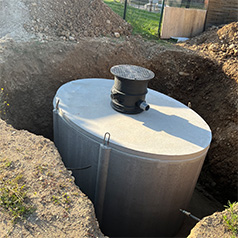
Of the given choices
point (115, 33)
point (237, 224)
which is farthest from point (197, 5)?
point (237, 224)

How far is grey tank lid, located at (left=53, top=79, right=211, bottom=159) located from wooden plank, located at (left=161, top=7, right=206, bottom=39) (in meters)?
5.46

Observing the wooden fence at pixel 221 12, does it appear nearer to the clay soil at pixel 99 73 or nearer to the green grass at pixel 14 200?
the clay soil at pixel 99 73

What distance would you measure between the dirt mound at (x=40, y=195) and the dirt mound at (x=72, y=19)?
4721mm

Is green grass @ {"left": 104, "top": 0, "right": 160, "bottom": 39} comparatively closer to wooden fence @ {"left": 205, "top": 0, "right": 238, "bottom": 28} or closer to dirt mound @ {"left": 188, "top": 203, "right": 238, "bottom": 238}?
wooden fence @ {"left": 205, "top": 0, "right": 238, "bottom": 28}

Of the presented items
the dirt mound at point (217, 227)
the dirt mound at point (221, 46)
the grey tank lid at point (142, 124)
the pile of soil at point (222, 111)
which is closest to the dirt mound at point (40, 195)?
the grey tank lid at point (142, 124)

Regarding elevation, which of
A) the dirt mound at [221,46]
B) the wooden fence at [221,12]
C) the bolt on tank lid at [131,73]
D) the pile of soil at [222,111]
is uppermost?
the wooden fence at [221,12]

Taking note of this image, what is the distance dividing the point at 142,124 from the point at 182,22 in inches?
283

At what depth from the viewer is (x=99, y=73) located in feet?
26.1

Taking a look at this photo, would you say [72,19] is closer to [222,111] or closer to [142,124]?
[142,124]

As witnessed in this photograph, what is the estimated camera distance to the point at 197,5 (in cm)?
1066

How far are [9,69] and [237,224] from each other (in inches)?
231

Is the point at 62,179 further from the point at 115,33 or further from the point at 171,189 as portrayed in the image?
the point at 115,33

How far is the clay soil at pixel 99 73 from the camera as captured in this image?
6.19 meters

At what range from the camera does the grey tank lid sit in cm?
441
